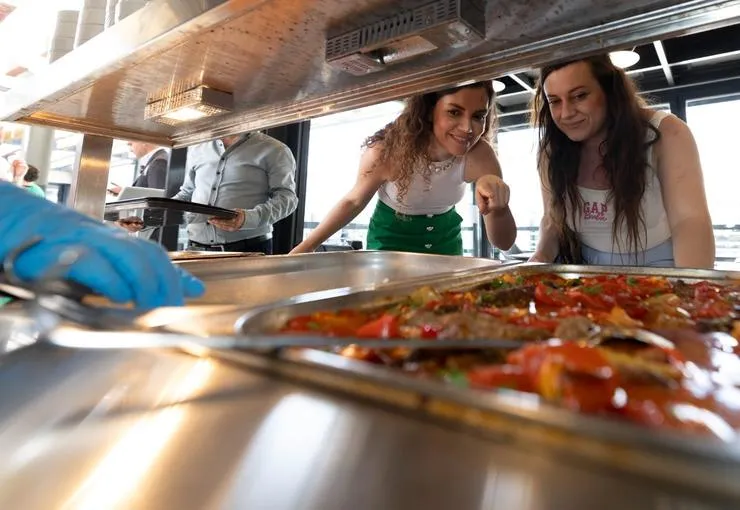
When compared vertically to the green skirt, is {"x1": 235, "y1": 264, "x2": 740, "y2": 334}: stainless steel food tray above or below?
below

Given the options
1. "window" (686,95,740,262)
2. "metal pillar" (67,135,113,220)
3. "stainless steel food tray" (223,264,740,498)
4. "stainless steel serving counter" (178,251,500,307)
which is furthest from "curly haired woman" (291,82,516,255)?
"window" (686,95,740,262)

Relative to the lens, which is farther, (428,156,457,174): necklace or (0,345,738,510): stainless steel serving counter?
(428,156,457,174): necklace

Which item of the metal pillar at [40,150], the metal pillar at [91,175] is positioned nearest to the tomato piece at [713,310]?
the metal pillar at [91,175]

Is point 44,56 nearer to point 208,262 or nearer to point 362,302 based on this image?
point 208,262

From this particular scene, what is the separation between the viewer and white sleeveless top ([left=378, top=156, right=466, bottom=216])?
2242 millimetres

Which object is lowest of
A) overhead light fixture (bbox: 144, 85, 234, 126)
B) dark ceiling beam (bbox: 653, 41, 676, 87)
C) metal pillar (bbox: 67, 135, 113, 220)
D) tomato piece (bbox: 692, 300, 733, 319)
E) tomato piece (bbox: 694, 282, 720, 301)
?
tomato piece (bbox: 692, 300, 733, 319)

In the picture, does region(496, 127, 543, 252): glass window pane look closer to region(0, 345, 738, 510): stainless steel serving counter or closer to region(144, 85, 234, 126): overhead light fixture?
region(144, 85, 234, 126): overhead light fixture

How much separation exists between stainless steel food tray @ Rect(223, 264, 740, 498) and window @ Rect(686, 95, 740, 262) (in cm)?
583

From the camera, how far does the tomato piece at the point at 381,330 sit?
57 cm

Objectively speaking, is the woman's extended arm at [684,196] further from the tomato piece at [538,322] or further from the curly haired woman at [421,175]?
the tomato piece at [538,322]

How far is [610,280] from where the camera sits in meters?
1.14

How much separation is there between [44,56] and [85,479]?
5027 mm

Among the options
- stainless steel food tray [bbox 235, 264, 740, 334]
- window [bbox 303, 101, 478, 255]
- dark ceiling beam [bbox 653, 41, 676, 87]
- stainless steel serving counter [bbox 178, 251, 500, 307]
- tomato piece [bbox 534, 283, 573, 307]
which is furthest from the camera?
window [bbox 303, 101, 478, 255]

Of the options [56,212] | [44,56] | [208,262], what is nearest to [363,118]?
[44,56]
